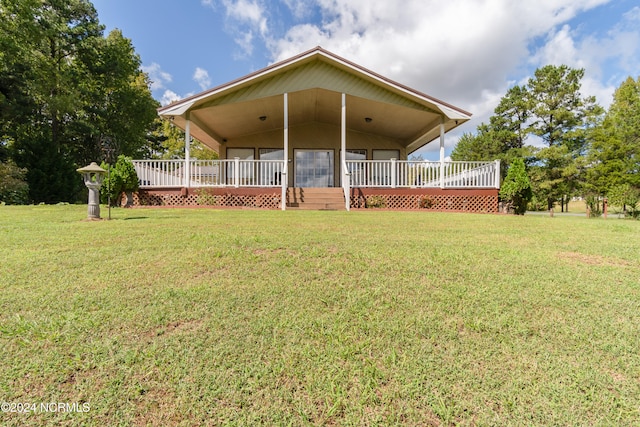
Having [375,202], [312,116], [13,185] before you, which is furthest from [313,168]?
[13,185]

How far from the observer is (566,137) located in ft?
85.0

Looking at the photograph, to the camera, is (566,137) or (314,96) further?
(566,137)

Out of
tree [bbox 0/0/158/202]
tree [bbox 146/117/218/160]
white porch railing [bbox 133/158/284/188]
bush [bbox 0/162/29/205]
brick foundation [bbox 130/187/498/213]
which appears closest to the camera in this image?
brick foundation [bbox 130/187/498/213]

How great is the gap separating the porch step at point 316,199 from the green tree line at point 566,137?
21.2 meters

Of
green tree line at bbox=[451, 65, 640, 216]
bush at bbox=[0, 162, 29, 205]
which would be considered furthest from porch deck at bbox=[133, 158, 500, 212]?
green tree line at bbox=[451, 65, 640, 216]

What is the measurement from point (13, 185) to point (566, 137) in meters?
37.7

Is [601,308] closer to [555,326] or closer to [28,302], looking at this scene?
[555,326]

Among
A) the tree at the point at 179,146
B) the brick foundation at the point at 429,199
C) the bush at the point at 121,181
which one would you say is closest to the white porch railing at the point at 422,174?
the brick foundation at the point at 429,199

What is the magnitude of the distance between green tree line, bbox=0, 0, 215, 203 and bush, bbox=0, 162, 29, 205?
3 centimetres

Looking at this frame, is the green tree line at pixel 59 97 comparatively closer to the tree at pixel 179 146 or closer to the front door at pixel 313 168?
the tree at pixel 179 146

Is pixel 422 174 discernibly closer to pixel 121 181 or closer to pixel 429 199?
pixel 429 199

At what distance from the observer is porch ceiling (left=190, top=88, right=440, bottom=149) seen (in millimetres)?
11961

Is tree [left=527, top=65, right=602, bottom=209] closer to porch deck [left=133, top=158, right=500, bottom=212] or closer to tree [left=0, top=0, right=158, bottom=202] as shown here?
porch deck [left=133, top=158, right=500, bottom=212]

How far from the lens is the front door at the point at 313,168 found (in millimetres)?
A: 15289
